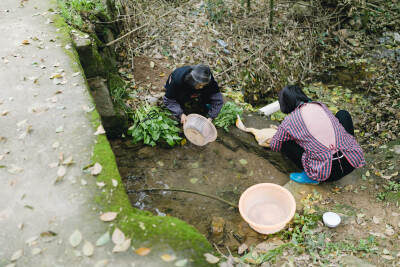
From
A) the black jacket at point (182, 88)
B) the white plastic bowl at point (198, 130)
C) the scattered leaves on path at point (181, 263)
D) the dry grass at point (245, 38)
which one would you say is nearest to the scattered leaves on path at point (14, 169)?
the scattered leaves on path at point (181, 263)

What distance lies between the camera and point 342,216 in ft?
10.8

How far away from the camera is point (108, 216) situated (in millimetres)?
2072

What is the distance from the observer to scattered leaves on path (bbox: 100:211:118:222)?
81.0 inches

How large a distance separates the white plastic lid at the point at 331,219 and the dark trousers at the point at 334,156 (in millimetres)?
605

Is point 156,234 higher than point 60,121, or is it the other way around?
point 60,121

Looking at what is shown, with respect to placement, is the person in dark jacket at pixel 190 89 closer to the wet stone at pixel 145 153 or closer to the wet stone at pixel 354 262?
the wet stone at pixel 145 153

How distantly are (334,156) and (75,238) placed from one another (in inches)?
120

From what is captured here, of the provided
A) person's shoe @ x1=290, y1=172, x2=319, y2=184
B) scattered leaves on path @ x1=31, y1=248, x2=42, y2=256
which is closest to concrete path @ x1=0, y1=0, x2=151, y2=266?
scattered leaves on path @ x1=31, y1=248, x2=42, y2=256

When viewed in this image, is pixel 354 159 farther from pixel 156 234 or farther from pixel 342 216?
pixel 156 234

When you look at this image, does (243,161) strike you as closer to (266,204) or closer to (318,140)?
(266,204)

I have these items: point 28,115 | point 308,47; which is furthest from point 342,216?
point 308,47

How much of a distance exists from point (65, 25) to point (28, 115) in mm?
2047

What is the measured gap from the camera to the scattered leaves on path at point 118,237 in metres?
1.94

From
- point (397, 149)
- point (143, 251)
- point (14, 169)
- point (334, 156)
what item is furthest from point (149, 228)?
point (397, 149)
